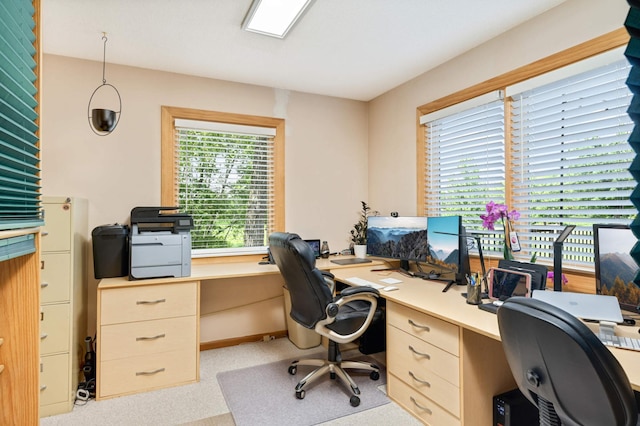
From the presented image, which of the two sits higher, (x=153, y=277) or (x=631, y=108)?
(x=631, y=108)

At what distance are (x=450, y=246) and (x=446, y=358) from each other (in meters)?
0.91

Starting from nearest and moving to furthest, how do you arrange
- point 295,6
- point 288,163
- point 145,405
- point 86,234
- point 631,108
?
point 631,108, point 295,6, point 145,405, point 86,234, point 288,163

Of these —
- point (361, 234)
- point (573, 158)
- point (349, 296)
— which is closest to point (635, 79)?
point (349, 296)

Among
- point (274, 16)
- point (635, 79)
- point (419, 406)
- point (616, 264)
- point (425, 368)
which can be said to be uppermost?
point (274, 16)

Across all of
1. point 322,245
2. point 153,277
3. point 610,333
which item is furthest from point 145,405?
point 610,333

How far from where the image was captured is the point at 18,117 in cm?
100

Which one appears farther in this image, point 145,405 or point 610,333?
point 145,405

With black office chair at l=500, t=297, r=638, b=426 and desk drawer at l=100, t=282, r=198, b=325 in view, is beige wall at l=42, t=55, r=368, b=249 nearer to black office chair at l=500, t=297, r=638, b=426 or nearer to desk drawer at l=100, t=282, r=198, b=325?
desk drawer at l=100, t=282, r=198, b=325

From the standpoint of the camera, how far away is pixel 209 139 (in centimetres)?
333

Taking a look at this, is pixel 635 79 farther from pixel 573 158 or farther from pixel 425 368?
pixel 573 158

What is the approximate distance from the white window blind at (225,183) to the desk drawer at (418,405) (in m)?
1.83

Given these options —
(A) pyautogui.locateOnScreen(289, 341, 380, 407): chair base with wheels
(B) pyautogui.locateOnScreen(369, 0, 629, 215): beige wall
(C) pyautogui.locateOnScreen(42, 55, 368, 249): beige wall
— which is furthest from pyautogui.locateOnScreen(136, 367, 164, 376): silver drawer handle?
(B) pyautogui.locateOnScreen(369, 0, 629, 215): beige wall

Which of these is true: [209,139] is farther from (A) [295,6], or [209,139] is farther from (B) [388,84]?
(B) [388,84]

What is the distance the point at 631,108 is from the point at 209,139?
3.31 metres
